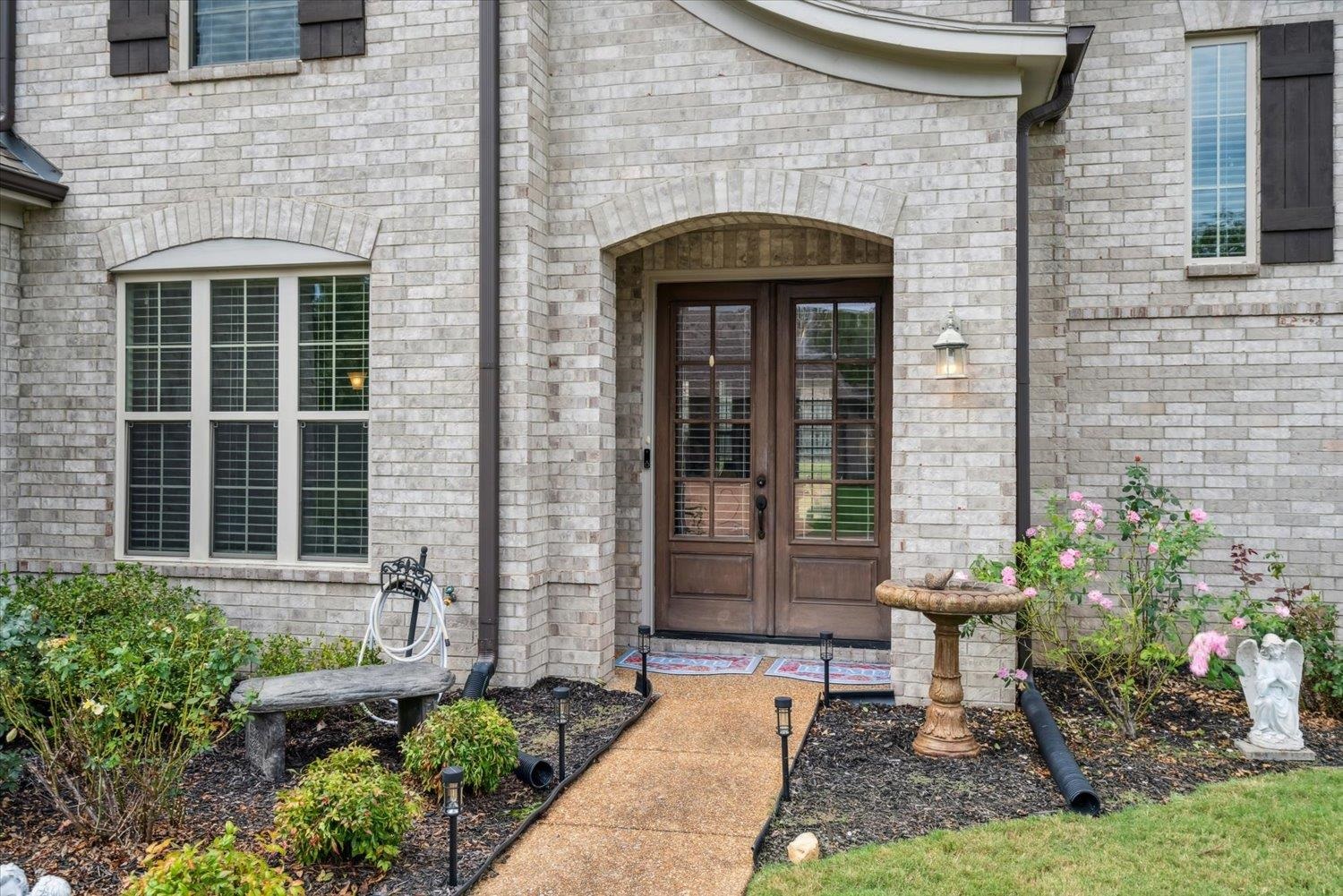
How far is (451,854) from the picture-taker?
345cm

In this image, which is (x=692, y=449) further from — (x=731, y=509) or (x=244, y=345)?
(x=244, y=345)

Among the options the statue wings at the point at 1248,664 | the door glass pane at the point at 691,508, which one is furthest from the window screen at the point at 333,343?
the statue wings at the point at 1248,664

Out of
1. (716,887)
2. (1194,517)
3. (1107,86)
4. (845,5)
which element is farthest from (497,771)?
(1107,86)

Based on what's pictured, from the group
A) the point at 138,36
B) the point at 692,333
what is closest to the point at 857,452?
the point at 692,333

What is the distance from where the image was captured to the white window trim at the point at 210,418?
6.36 meters

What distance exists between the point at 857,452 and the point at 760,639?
1.50 meters

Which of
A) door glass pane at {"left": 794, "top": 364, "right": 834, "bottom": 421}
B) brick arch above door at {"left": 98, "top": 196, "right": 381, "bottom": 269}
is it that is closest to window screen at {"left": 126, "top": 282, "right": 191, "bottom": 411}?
brick arch above door at {"left": 98, "top": 196, "right": 381, "bottom": 269}

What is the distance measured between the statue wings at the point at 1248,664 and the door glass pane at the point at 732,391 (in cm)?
335

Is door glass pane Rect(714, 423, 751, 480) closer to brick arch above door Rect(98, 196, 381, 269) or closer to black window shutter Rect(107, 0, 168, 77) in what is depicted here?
brick arch above door Rect(98, 196, 381, 269)

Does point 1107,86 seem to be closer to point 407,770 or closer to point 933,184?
point 933,184

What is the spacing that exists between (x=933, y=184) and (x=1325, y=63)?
3122 mm

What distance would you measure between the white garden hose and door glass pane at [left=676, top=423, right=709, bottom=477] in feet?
6.62

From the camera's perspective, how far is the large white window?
263 inches

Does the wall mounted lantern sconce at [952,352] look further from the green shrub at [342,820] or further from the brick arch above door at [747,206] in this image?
the green shrub at [342,820]
